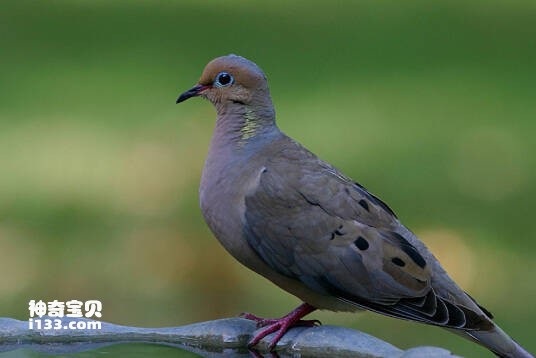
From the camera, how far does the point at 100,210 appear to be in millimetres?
7234

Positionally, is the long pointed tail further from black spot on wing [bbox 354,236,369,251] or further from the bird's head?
the bird's head

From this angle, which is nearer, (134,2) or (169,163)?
(169,163)

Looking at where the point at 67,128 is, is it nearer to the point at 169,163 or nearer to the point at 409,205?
the point at 169,163

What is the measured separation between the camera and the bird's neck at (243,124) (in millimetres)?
3904

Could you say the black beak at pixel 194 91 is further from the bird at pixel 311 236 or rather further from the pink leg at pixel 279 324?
the pink leg at pixel 279 324

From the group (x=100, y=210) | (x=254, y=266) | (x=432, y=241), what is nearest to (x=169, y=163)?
(x=100, y=210)

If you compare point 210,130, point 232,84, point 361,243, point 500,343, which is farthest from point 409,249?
point 210,130

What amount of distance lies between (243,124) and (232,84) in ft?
0.45

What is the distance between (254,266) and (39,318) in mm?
699

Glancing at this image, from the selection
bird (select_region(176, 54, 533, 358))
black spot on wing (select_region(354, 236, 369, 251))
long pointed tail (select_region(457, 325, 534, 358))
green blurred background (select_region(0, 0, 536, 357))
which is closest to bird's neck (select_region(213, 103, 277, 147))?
bird (select_region(176, 54, 533, 358))

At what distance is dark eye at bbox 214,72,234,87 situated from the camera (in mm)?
3904

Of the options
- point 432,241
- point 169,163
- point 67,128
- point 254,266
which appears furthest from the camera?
point 67,128

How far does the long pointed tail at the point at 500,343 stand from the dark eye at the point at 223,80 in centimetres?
113

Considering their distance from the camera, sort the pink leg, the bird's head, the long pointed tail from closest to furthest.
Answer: the long pointed tail → the pink leg → the bird's head
